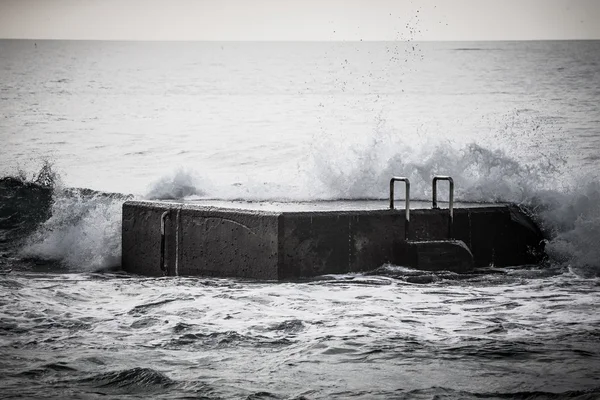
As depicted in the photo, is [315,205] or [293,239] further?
[315,205]

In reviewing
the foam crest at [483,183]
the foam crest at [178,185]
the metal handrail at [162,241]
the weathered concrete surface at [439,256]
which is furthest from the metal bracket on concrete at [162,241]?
the foam crest at [178,185]

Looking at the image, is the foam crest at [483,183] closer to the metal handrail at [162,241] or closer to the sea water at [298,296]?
the sea water at [298,296]

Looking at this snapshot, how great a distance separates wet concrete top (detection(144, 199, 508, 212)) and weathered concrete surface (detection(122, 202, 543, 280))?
209 mm

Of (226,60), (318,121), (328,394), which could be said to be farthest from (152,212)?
(226,60)

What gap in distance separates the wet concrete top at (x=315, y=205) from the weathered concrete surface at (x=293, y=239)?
209 mm

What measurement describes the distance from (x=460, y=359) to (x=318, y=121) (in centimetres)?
3411

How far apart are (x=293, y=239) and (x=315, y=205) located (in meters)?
1.50

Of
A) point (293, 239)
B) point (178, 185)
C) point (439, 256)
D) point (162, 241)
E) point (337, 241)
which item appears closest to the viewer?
point (293, 239)

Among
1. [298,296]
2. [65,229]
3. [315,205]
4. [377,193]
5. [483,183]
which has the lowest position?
[298,296]

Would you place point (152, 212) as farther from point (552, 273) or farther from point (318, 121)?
point (318, 121)

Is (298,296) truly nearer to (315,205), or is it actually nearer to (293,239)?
(293,239)

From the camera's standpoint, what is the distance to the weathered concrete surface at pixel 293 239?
12.2 metres

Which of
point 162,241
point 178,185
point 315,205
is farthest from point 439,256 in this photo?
point 178,185

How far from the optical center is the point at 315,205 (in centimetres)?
1360
